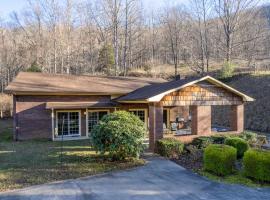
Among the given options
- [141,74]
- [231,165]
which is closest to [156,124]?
[231,165]

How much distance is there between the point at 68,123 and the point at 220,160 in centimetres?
1185

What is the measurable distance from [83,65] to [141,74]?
9445mm

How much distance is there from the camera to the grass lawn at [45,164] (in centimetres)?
1015

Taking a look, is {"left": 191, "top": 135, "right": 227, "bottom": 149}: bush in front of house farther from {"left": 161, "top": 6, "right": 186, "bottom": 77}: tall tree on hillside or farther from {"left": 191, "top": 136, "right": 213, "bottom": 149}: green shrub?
{"left": 161, "top": 6, "right": 186, "bottom": 77}: tall tree on hillside

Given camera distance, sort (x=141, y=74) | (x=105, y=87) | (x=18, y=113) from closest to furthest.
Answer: (x=18, y=113) < (x=105, y=87) < (x=141, y=74)

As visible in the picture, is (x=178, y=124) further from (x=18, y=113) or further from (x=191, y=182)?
(x=191, y=182)

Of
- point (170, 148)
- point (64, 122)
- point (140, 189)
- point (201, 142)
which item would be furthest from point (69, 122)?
point (140, 189)

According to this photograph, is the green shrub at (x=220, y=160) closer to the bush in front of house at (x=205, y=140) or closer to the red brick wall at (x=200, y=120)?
the bush in front of house at (x=205, y=140)

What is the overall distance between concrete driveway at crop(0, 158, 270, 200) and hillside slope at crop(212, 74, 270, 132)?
50.1 feet

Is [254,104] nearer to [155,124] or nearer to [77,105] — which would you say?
[155,124]

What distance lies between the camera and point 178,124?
76.8 ft

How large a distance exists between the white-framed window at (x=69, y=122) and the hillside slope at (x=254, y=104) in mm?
14379

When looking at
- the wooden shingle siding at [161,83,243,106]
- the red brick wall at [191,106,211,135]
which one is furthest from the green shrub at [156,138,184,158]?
the red brick wall at [191,106,211,135]

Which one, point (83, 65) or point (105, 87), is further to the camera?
point (83, 65)
